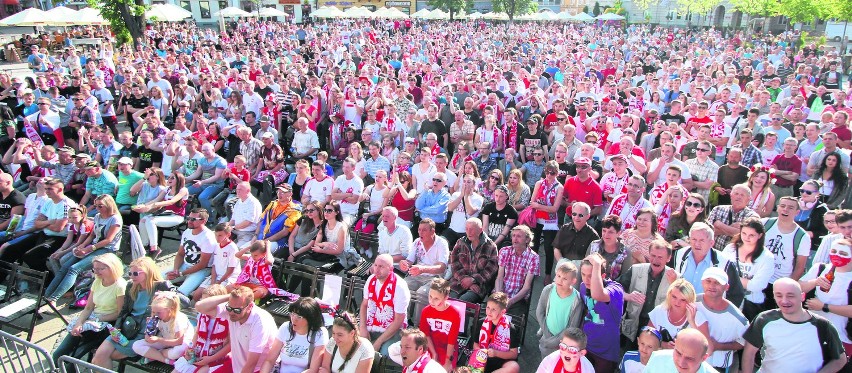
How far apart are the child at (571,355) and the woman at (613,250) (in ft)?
4.67

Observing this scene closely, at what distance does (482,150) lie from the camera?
8297 mm

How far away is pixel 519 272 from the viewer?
542 cm

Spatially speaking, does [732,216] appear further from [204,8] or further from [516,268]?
[204,8]

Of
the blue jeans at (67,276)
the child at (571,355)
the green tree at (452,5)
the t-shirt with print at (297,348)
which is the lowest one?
the blue jeans at (67,276)

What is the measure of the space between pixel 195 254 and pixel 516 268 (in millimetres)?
3548

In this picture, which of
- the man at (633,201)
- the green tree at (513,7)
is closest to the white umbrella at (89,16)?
the man at (633,201)

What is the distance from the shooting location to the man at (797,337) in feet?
12.1

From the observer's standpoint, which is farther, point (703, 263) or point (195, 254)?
point (195, 254)

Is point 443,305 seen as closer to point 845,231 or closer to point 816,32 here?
point 845,231

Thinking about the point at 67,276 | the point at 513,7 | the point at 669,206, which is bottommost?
the point at 67,276

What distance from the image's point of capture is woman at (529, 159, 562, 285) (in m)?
6.59

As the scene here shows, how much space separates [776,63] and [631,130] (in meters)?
12.7

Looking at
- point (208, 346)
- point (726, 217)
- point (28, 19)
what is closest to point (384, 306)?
point (208, 346)

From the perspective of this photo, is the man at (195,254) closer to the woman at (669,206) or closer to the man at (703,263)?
the man at (703,263)
